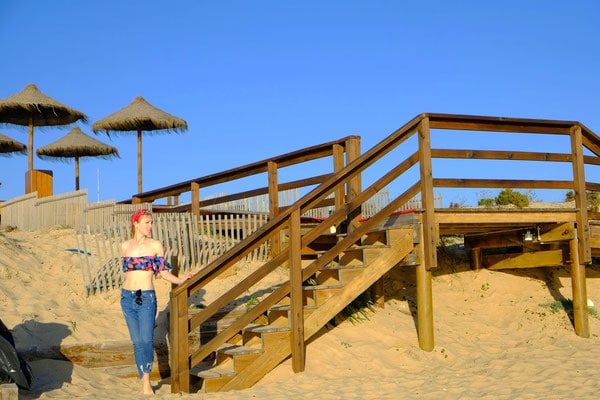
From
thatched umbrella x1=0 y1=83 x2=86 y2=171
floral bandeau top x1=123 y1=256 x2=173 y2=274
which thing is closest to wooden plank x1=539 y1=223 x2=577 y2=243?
floral bandeau top x1=123 y1=256 x2=173 y2=274

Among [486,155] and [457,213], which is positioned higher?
[486,155]

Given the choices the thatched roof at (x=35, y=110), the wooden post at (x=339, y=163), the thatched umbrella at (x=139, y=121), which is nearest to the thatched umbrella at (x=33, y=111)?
the thatched roof at (x=35, y=110)

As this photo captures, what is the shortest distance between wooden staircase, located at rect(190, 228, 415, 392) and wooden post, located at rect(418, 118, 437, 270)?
0.62ft

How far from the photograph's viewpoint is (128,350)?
23.2 feet

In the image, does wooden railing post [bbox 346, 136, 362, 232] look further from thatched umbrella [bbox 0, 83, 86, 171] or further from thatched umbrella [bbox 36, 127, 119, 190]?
thatched umbrella [bbox 36, 127, 119, 190]

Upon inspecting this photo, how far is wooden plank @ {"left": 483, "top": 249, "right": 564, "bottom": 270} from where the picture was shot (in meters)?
9.08

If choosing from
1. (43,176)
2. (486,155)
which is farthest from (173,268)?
(43,176)

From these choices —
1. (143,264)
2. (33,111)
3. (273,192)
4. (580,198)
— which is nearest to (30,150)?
(33,111)

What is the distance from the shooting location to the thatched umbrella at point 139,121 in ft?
76.8

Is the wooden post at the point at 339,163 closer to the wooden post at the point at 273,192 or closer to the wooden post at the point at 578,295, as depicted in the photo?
the wooden post at the point at 273,192

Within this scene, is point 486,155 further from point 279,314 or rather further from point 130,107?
point 130,107

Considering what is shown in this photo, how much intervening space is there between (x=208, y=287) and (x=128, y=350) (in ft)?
7.22

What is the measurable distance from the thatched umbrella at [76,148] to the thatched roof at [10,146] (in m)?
0.85

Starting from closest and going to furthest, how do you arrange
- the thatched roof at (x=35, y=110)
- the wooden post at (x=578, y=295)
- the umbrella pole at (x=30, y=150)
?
1. the wooden post at (x=578, y=295)
2. the thatched roof at (x=35, y=110)
3. the umbrella pole at (x=30, y=150)
